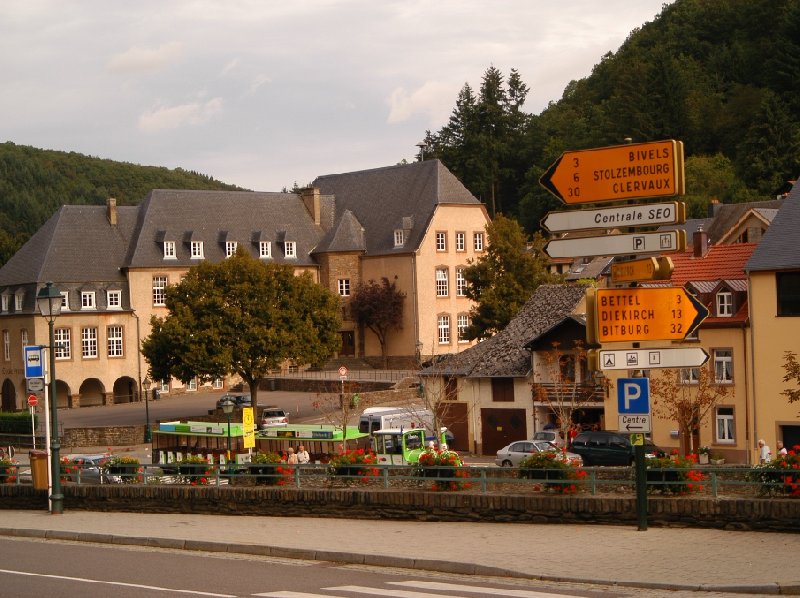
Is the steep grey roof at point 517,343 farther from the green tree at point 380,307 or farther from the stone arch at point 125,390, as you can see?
the stone arch at point 125,390

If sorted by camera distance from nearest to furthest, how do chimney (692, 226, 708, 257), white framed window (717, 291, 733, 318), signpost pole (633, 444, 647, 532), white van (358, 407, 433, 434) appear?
signpost pole (633, 444, 647, 532), white framed window (717, 291, 733, 318), white van (358, 407, 433, 434), chimney (692, 226, 708, 257)

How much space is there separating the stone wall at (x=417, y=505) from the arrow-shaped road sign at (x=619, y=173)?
5.39 metres

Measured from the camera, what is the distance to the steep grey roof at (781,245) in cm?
3813

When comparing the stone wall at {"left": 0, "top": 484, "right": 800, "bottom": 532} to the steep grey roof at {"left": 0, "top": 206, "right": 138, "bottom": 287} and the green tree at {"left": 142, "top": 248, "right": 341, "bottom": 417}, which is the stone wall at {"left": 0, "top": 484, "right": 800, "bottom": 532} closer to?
the green tree at {"left": 142, "top": 248, "right": 341, "bottom": 417}

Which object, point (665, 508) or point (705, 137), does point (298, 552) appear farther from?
point (705, 137)

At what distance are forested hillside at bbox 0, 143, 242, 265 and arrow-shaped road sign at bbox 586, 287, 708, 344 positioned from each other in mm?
145180

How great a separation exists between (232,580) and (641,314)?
6.84 m

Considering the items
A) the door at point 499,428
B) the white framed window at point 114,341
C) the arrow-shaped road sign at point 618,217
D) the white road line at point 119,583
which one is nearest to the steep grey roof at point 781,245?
the door at point 499,428

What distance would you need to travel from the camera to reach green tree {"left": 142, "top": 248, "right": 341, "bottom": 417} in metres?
62.7

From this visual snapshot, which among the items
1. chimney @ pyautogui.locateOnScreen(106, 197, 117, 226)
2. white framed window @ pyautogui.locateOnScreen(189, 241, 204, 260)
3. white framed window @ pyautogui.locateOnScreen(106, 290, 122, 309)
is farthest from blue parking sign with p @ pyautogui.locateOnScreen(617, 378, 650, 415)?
chimney @ pyautogui.locateOnScreen(106, 197, 117, 226)

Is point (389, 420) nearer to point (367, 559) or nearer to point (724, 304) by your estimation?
point (724, 304)

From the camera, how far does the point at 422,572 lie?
1720cm

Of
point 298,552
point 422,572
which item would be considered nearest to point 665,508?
point 422,572

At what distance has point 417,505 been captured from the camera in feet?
72.8
